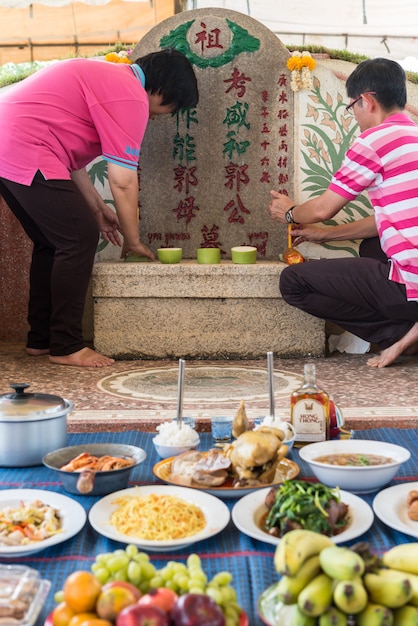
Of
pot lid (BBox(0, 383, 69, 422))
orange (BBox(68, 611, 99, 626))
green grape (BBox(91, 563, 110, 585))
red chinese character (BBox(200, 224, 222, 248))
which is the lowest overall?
orange (BBox(68, 611, 99, 626))

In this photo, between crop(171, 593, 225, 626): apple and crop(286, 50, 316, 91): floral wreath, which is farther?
crop(286, 50, 316, 91): floral wreath

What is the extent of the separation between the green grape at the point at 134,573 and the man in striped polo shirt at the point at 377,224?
2.78 metres

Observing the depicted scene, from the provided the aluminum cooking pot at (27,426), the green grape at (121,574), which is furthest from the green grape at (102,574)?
the aluminum cooking pot at (27,426)

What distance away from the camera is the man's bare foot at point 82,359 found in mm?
3969

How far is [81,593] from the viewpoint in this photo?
3.61 ft

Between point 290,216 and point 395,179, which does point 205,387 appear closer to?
point 290,216

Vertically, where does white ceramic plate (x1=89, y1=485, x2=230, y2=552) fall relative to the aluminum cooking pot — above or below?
below

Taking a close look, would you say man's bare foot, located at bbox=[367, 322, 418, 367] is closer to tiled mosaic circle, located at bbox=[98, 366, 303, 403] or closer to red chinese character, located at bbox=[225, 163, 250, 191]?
tiled mosaic circle, located at bbox=[98, 366, 303, 403]

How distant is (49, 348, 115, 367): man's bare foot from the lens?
13.0 feet

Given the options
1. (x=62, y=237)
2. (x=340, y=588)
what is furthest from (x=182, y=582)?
(x=62, y=237)

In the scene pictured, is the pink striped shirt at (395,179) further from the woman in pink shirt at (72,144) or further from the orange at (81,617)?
the orange at (81,617)

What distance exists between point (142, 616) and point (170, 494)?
0.70 meters

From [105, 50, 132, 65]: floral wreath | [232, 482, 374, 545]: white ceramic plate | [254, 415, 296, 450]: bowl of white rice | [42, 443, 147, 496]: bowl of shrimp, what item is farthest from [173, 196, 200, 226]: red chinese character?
[232, 482, 374, 545]: white ceramic plate

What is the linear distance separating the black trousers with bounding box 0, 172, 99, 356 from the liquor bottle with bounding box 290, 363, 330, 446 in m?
1.93
